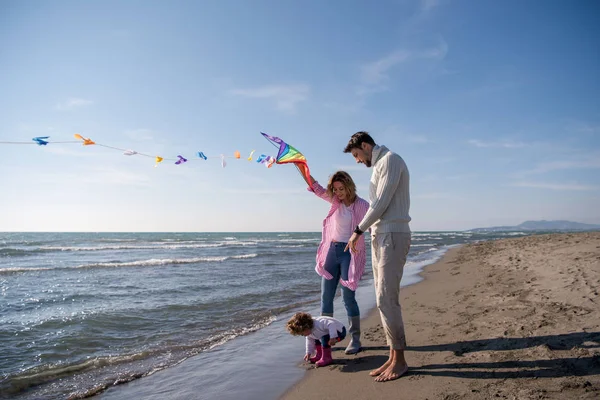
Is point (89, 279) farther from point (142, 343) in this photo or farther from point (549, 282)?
point (549, 282)

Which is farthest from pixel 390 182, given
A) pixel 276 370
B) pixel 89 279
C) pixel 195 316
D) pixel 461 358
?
pixel 89 279

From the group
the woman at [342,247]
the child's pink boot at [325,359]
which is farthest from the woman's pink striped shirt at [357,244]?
the child's pink boot at [325,359]

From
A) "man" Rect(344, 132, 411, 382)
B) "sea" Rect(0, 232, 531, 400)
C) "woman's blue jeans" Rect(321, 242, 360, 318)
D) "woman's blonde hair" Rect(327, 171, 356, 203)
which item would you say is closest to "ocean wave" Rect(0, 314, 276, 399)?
"sea" Rect(0, 232, 531, 400)

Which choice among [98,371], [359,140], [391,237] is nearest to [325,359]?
[391,237]

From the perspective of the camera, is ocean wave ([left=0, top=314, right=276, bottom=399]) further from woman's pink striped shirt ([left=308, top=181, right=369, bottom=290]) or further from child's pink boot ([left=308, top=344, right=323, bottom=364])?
woman's pink striped shirt ([left=308, top=181, right=369, bottom=290])

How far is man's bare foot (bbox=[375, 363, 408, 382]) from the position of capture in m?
2.73

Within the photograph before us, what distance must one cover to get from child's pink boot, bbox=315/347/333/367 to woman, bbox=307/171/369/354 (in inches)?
12.7

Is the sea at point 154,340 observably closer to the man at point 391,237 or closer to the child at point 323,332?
the child at point 323,332

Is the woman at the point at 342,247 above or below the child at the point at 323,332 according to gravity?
above

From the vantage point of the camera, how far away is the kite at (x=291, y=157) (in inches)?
148

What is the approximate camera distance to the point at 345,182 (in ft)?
11.5

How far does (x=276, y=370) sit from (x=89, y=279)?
1019cm

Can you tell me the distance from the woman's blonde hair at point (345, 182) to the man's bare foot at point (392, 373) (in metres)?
1.57

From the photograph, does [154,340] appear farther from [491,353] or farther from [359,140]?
[491,353]
